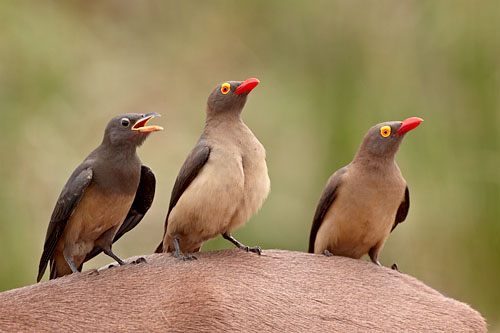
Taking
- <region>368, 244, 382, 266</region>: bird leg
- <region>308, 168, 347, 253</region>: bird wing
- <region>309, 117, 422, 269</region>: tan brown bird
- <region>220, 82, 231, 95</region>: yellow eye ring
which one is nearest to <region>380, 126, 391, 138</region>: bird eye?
<region>309, 117, 422, 269</region>: tan brown bird

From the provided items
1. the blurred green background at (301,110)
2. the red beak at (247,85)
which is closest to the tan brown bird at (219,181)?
the red beak at (247,85)

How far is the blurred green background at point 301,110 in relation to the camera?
144 inches

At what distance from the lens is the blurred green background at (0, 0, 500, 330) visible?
365cm

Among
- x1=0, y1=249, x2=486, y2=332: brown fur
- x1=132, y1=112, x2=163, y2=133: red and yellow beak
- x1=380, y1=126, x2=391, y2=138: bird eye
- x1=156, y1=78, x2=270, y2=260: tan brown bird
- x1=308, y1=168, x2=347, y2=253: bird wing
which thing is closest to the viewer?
x1=0, y1=249, x2=486, y2=332: brown fur

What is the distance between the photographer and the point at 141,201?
7.86 ft

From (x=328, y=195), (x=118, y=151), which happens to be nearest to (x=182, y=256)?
(x=118, y=151)

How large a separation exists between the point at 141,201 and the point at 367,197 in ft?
2.69

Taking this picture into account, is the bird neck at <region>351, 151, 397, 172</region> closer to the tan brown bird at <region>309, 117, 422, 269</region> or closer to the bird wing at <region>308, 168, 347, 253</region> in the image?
the tan brown bird at <region>309, 117, 422, 269</region>

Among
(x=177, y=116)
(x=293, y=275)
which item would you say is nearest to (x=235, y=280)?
(x=293, y=275)

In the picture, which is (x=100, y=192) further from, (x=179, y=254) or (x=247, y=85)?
(x=247, y=85)

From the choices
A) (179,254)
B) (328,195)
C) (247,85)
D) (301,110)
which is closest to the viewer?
(179,254)

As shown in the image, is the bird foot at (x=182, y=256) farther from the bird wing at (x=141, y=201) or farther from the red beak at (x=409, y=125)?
the red beak at (x=409, y=125)

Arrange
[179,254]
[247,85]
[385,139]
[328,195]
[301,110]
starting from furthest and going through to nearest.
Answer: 1. [301,110]
2. [328,195]
3. [385,139]
4. [247,85]
5. [179,254]

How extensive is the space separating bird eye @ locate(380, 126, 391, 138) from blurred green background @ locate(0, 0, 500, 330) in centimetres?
104
